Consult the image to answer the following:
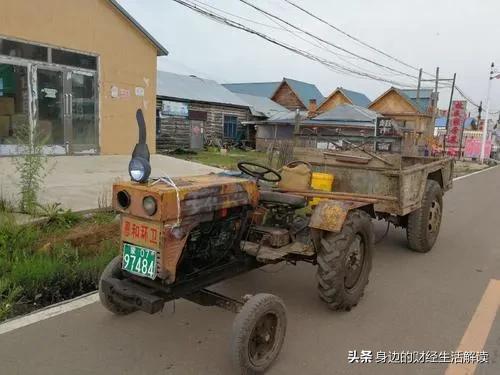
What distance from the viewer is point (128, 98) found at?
49.1ft

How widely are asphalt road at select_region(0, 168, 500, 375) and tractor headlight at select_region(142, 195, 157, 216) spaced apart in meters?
1.16

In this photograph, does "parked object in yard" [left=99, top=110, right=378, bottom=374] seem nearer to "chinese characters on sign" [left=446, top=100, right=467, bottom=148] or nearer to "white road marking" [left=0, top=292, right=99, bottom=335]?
"white road marking" [left=0, top=292, right=99, bottom=335]

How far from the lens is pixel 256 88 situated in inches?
1900

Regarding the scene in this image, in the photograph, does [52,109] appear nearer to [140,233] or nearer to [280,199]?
[280,199]

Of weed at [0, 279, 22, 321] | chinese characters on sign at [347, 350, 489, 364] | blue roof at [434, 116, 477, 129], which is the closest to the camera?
chinese characters on sign at [347, 350, 489, 364]

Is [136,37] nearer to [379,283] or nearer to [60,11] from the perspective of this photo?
[60,11]

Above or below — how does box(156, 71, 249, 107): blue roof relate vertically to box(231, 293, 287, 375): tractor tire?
above

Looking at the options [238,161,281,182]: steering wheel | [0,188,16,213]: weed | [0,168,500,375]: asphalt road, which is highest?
[238,161,281,182]: steering wheel

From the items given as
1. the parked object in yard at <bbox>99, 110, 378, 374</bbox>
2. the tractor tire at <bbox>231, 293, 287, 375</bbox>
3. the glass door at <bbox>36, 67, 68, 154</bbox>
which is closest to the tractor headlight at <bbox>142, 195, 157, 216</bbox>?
the parked object in yard at <bbox>99, 110, 378, 374</bbox>

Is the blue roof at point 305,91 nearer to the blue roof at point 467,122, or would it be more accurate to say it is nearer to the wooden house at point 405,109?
the wooden house at point 405,109

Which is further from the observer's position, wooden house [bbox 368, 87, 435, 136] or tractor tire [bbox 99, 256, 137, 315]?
wooden house [bbox 368, 87, 435, 136]

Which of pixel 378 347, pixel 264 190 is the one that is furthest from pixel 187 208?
pixel 378 347

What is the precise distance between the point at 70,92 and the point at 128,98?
2.09 m

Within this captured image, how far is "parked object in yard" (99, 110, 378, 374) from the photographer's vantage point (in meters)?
3.06
